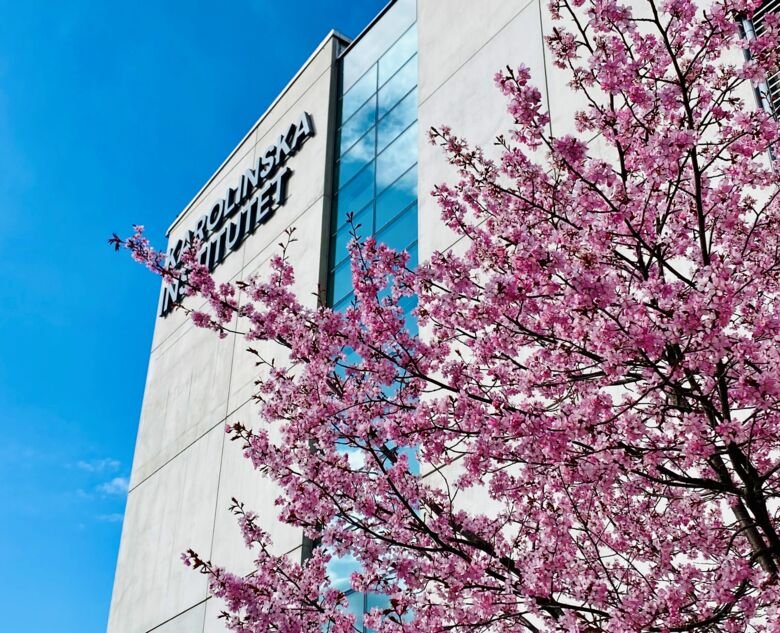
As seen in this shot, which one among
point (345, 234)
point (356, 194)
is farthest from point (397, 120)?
point (345, 234)

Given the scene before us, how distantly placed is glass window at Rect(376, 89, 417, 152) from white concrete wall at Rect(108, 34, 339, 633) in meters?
1.69

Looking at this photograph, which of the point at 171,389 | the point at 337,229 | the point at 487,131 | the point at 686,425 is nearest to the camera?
the point at 686,425

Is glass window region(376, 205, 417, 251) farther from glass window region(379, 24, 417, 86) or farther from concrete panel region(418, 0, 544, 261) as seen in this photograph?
glass window region(379, 24, 417, 86)

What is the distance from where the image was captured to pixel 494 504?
10008mm

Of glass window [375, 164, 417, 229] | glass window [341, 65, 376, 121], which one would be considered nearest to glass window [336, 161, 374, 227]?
glass window [375, 164, 417, 229]

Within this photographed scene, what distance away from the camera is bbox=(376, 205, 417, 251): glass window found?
1409cm

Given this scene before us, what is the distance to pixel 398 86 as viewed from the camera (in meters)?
16.5

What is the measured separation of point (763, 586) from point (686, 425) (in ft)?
3.18

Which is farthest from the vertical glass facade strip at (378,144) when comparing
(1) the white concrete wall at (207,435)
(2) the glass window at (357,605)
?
(2) the glass window at (357,605)

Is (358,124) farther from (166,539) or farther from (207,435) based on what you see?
(166,539)

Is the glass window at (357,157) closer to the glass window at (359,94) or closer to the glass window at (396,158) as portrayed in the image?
the glass window at (396,158)

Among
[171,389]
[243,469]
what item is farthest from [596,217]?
[171,389]

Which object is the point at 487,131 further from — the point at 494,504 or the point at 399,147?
the point at 494,504

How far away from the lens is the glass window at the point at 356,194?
16.1 m
